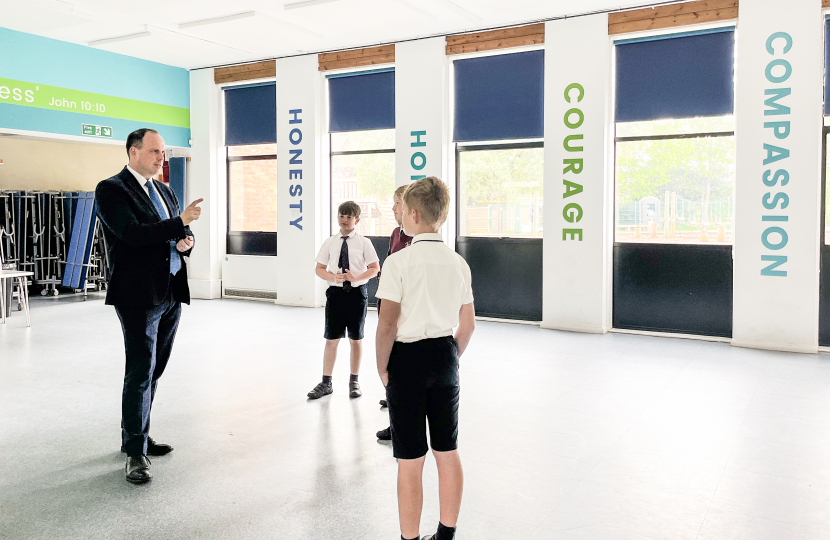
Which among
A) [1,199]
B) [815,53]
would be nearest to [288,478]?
[815,53]

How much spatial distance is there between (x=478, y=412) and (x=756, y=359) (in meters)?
3.23

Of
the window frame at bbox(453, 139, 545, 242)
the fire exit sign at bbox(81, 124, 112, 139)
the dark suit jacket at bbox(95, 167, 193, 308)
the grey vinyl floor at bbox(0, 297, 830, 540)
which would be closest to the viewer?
the grey vinyl floor at bbox(0, 297, 830, 540)

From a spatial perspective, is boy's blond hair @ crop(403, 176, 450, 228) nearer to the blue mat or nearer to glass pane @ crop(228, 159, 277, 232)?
glass pane @ crop(228, 159, 277, 232)

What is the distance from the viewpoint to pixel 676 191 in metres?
7.35

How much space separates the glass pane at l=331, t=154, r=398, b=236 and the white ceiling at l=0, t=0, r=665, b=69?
1.54 m

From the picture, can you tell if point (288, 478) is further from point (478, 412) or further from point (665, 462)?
point (665, 462)

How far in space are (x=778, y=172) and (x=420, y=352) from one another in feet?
18.6

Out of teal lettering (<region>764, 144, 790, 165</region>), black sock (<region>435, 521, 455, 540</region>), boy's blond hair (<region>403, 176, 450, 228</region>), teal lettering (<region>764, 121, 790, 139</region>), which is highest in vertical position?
teal lettering (<region>764, 121, 790, 139</region>)

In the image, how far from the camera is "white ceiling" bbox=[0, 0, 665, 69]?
7.39 m

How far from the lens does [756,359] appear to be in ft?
20.5

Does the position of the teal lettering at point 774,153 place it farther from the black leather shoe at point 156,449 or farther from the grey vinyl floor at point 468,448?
the black leather shoe at point 156,449

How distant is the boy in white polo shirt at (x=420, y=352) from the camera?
238 centimetres

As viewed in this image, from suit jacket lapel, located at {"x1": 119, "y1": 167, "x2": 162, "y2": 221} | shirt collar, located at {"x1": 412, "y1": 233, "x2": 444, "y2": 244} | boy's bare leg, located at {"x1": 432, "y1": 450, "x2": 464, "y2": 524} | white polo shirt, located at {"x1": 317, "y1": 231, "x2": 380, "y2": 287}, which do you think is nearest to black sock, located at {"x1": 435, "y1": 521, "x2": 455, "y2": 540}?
boy's bare leg, located at {"x1": 432, "y1": 450, "x2": 464, "y2": 524}

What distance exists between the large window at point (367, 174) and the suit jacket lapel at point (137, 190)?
19.0 feet
